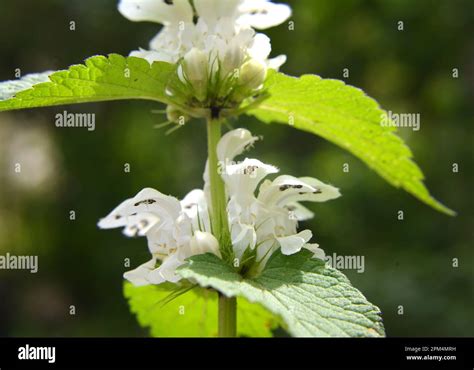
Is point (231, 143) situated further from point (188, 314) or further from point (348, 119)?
point (188, 314)

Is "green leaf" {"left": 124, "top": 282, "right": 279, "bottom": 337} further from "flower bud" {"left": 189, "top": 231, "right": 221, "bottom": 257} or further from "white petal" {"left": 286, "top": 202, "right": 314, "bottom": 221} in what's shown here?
"flower bud" {"left": 189, "top": 231, "right": 221, "bottom": 257}

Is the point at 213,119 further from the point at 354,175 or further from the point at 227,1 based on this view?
the point at 354,175

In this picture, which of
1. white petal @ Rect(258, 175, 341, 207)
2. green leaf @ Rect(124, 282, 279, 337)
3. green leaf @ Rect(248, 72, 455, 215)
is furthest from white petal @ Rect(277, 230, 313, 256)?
green leaf @ Rect(124, 282, 279, 337)

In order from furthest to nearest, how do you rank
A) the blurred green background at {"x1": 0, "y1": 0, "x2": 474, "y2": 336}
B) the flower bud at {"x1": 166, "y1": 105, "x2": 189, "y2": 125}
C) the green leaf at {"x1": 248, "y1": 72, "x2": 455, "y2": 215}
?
the blurred green background at {"x1": 0, "y1": 0, "x2": 474, "y2": 336}, the flower bud at {"x1": 166, "y1": 105, "x2": 189, "y2": 125}, the green leaf at {"x1": 248, "y1": 72, "x2": 455, "y2": 215}

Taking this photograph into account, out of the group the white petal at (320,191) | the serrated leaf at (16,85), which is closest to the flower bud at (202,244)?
the white petal at (320,191)

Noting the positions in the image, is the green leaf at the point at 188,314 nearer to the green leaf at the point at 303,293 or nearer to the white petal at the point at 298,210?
the white petal at the point at 298,210
